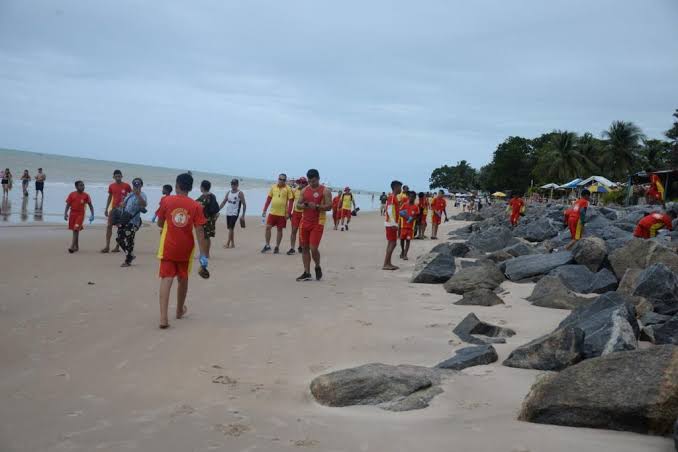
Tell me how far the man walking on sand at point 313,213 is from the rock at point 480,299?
2.81 meters

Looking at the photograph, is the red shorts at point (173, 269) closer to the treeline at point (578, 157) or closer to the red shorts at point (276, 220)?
the red shorts at point (276, 220)

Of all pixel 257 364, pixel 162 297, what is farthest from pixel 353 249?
pixel 257 364

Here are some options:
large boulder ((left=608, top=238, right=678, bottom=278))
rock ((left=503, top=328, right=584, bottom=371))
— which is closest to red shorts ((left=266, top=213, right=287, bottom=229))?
large boulder ((left=608, top=238, right=678, bottom=278))

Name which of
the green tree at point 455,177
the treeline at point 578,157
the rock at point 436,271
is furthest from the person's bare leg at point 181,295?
the green tree at point 455,177

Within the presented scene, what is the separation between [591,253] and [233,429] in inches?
287

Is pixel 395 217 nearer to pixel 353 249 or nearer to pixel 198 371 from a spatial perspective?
pixel 353 249

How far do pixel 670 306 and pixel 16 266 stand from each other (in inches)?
384

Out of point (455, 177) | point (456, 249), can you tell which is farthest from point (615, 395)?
point (455, 177)

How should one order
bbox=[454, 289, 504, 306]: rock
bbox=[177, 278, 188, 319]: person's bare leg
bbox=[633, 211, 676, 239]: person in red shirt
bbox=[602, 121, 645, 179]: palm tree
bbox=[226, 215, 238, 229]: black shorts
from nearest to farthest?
bbox=[177, 278, 188, 319]: person's bare leg < bbox=[454, 289, 504, 306]: rock < bbox=[633, 211, 676, 239]: person in red shirt < bbox=[226, 215, 238, 229]: black shorts < bbox=[602, 121, 645, 179]: palm tree

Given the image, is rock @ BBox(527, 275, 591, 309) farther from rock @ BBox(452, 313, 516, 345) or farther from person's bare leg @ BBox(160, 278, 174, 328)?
person's bare leg @ BBox(160, 278, 174, 328)

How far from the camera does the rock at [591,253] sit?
932 centimetres

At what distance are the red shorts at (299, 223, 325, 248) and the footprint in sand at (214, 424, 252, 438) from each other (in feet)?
20.5

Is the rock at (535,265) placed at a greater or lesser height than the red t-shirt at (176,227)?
lesser

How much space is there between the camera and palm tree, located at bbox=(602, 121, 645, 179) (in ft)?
221
